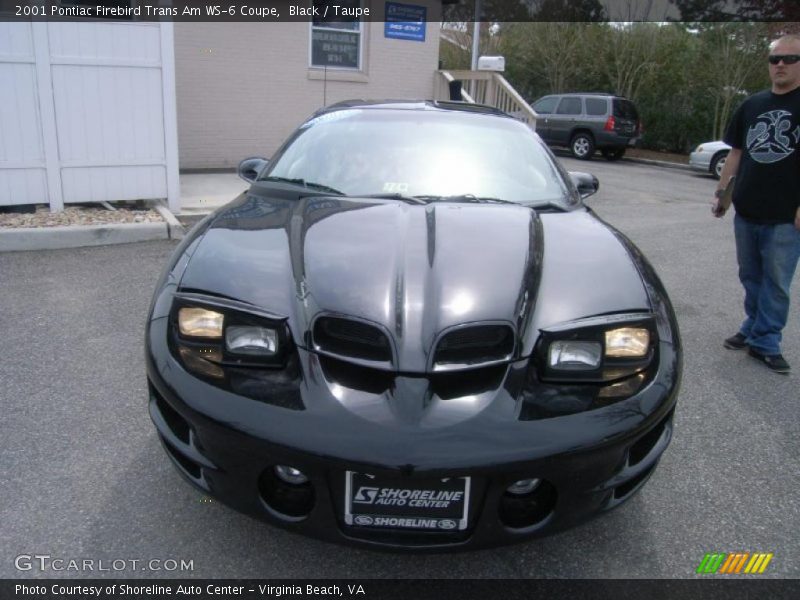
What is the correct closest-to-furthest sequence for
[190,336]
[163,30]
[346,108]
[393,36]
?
[190,336], [346,108], [163,30], [393,36]

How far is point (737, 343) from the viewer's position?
4227 mm

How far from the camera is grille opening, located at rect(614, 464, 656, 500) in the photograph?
6.46 feet

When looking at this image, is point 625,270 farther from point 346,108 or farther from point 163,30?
point 163,30

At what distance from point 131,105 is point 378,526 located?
5.95m

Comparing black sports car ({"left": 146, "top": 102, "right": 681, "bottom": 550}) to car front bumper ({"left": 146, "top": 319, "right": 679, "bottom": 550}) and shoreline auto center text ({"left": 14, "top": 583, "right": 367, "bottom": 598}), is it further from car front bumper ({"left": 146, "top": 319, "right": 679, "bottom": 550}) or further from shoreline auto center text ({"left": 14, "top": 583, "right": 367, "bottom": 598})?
shoreline auto center text ({"left": 14, "top": 583, "right": 367, "bottom": 598})

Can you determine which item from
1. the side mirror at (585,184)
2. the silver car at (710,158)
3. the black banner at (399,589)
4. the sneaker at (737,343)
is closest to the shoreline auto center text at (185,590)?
the black banner at (399,589)

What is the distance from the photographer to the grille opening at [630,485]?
1970 mm

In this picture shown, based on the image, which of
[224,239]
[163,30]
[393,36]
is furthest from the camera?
[393,36]

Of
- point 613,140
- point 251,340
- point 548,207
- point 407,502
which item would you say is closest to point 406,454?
point 407,502

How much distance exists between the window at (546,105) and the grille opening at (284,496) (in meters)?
18.6

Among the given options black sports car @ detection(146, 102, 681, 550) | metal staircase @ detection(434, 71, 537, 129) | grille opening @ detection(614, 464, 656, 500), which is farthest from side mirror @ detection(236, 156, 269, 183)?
metal staircase @ detection(434, 71, 537, 129)

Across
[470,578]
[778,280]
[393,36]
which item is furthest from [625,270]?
[393,36]

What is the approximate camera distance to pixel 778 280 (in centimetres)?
390

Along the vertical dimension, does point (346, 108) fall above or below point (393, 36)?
below
